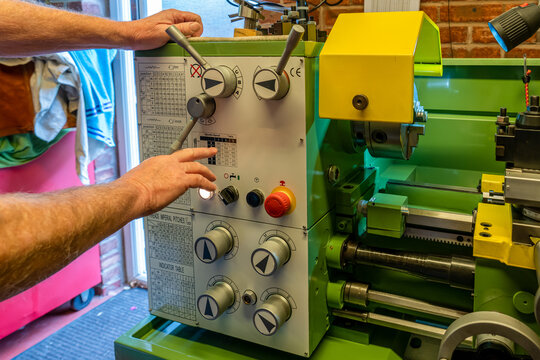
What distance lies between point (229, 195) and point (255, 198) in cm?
6

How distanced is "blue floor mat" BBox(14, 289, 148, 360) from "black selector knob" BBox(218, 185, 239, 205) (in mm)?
1436

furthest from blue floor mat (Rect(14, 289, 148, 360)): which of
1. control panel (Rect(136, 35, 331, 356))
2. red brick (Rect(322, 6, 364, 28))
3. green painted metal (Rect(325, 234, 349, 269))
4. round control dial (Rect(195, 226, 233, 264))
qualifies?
red brick (Rect(322, 6, 364, 28))

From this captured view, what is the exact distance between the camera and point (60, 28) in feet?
3.84

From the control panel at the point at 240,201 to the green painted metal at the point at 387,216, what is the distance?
115 millimetres

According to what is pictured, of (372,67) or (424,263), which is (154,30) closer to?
(372,67)

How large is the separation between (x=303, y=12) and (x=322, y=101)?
0.86 feet

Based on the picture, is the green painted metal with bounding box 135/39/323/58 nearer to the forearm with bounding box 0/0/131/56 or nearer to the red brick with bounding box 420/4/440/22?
the forearm with bounding box 0/0/131/56

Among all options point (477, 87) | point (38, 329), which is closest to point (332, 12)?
point (477, 87)

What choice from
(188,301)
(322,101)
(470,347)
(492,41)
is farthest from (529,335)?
(492,41)

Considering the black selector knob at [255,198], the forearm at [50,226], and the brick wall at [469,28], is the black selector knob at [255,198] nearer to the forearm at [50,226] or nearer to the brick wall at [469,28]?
the forearm at [50,226]

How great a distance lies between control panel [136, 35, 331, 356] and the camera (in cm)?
97

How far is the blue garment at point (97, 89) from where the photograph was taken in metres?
2.11

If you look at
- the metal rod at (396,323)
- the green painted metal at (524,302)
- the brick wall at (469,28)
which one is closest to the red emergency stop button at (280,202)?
the metal rod at (396,323)

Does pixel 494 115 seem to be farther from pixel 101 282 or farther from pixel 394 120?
pixel 101 282
